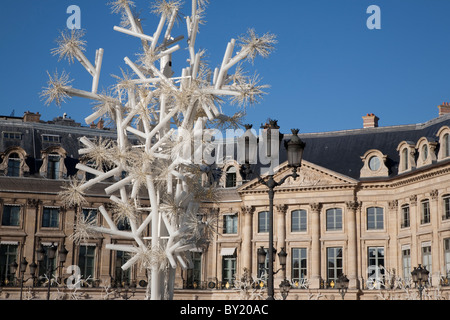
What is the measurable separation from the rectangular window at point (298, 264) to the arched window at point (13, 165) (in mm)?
16781

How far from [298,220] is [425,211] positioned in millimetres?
7600

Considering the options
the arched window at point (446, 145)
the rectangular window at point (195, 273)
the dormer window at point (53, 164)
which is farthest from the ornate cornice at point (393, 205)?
the dormer window at point (53, 164)

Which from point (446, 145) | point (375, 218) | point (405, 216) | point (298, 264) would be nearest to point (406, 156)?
point (405, 216)

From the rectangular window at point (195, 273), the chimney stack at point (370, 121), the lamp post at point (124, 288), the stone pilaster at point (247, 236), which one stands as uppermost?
the chimney stack at point (370, 121)

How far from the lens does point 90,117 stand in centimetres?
1822

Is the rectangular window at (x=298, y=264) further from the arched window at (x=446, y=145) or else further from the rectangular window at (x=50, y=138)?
the rectangular window at (x=50, y=138)

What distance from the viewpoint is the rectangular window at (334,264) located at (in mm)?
42531

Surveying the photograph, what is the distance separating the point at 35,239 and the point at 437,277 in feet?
73.9

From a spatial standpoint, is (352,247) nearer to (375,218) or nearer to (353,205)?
(375,218)

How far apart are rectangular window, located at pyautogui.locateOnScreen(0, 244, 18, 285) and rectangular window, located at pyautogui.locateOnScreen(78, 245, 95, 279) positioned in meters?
3.74

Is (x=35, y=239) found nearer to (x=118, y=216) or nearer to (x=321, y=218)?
(x=321, y=218)

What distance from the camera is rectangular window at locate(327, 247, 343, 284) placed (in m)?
42.5

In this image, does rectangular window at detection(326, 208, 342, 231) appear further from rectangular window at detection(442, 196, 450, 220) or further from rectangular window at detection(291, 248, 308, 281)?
rectangular window at detection(442, 196, 450, 220)
